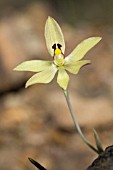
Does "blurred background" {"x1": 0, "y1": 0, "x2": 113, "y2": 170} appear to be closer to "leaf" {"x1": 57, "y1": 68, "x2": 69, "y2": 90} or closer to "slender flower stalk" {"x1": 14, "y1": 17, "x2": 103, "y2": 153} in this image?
"slender flower stalk" {"x1": 14, "y1": 17, "x2": 103, "y2": 153}

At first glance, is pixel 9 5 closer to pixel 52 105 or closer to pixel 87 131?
pixel 52 105

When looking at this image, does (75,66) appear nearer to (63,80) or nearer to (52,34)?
(63,80)

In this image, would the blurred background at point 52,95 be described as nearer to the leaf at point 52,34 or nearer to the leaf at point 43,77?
the leaf at point 52,34

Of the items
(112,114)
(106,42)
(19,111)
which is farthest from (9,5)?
(112,114)

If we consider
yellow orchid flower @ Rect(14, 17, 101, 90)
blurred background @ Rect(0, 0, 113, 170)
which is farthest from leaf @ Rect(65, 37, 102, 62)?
blurred background @ Rect(0, 0, 113, 170)

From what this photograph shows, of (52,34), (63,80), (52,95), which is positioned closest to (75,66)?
(63,80)

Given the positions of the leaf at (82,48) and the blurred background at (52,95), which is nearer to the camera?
the leaf at (82,48)

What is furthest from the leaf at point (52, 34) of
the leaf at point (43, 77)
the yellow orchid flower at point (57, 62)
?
the leaf at point (43, 77)
